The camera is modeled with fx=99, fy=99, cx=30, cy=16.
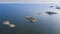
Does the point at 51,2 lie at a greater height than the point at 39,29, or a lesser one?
greater

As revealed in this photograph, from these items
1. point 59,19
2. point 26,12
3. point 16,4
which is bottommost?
point 59,19

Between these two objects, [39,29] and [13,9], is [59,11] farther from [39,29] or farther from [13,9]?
[13,9]

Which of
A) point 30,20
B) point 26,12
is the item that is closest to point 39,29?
point 30,20

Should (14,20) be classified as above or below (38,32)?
above

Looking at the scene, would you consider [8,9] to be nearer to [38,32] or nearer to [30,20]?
[30,20]

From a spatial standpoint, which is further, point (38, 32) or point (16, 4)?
point (16, 4)

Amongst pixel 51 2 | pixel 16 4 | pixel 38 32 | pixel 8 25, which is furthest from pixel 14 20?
pixel 51 2
